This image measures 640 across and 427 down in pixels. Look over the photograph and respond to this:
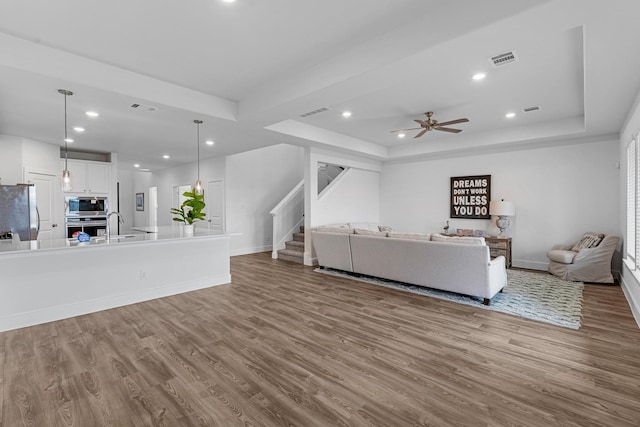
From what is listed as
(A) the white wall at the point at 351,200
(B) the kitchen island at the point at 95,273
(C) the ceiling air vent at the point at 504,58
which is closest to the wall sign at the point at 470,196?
(A) the white wall at the point at 351,200

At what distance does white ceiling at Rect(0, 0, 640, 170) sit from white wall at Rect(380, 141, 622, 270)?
635 millimetres

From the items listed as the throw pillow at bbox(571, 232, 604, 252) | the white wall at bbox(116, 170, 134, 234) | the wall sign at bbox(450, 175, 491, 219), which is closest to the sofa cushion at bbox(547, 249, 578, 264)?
the throw pillow at bbox(571, 232, 604, 252)

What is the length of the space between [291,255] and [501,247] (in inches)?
179

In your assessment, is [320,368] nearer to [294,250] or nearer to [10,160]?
[294,250]

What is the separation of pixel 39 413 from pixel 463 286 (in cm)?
440

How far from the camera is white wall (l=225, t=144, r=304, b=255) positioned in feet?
26.7

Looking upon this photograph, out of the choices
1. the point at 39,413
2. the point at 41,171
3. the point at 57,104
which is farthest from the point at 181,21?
the point at 41,171

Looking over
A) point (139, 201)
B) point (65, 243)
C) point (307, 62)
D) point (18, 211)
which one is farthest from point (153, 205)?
point (307, 62)

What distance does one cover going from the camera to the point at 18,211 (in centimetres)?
511

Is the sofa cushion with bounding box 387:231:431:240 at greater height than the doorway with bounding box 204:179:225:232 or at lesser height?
lesser

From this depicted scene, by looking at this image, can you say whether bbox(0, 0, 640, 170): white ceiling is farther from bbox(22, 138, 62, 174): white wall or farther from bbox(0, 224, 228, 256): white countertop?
bbox(0, 224, 228, 256): white countertop

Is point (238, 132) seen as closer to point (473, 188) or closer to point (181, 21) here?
point (181, 21)

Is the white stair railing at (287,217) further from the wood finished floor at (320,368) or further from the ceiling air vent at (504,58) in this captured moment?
the ceiling air vent at (504,58)

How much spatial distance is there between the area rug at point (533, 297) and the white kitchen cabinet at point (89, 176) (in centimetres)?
637
